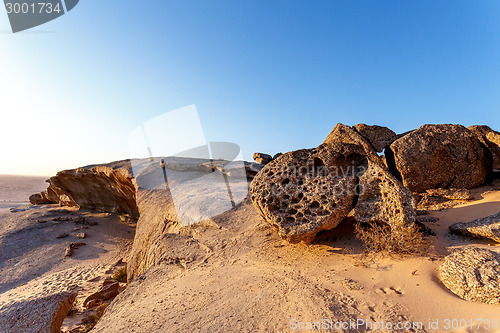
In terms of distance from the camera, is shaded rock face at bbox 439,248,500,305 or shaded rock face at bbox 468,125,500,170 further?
shaded rock face at bbox 468,125,500,170

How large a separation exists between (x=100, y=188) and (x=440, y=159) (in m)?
11.9

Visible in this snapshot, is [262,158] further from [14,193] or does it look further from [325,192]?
[14,193]

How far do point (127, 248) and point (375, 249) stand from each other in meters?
8.02

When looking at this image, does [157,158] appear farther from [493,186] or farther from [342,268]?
[493,186]

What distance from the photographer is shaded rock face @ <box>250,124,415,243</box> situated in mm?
3889

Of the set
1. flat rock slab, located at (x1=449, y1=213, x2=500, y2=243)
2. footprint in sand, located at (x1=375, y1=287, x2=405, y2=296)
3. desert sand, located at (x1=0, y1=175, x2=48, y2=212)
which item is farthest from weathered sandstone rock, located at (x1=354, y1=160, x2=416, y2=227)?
desert sand, located at (x1=0, y1=175, x2=48, y2=212)

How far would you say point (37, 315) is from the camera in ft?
12.5

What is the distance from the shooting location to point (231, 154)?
11.9 m

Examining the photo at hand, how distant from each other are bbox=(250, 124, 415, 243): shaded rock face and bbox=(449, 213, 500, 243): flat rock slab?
968 mm

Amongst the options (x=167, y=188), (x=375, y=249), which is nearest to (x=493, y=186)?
(x=375, y=249)

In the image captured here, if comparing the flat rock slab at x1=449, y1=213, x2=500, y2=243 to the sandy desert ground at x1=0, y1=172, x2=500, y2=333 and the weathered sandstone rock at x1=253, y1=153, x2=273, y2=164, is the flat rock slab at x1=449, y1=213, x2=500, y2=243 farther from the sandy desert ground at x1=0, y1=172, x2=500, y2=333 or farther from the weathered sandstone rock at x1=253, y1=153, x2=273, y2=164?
the weathered sandstone rock at x1=253, y1=153, x2=273, y2=164

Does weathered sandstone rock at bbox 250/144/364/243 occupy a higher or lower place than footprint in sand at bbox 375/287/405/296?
higher

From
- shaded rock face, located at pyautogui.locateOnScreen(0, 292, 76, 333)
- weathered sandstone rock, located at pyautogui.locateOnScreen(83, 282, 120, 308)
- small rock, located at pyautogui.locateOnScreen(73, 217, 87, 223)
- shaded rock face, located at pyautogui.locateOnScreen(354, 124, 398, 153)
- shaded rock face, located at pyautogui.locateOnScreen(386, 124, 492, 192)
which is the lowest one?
weathered sandstone rock, located at pyautogui.locateOnScreen(83, 282, 120, 308)

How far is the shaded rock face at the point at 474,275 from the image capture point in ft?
8.14
